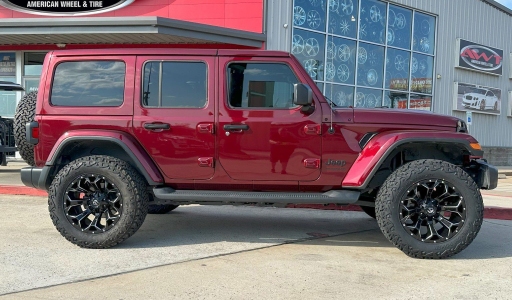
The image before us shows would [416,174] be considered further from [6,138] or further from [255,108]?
[6,138]

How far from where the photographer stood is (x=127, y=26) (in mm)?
12789

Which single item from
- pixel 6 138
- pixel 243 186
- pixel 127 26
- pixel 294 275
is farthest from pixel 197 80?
pixel 127 26

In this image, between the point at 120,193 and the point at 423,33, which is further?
the point at 423,33

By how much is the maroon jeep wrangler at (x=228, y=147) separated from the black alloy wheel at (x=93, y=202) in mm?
11

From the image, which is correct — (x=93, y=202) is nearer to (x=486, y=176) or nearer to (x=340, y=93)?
(x=486, y=176)

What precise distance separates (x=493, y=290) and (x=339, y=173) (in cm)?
163

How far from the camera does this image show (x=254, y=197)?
453 centimetres

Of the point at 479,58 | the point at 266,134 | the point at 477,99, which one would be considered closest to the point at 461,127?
Result: the point at 266,134

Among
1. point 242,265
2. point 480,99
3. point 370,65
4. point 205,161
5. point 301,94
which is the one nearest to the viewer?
point 242,265

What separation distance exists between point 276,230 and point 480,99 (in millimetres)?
17954

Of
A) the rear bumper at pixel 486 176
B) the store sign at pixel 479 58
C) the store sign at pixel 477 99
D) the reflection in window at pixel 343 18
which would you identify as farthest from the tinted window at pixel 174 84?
the store sign at pixel 479 58

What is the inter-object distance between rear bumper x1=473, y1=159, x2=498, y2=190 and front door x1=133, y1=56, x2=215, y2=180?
2.64 m

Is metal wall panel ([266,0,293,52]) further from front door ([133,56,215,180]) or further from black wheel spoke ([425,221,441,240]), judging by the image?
black wheel spoke ([425,221,441,240])

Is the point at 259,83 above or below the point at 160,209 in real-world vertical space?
above
